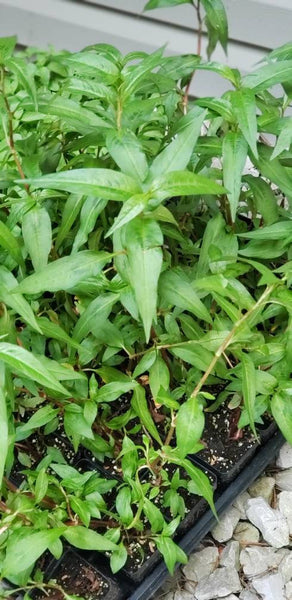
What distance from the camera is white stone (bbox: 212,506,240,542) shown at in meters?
1.22

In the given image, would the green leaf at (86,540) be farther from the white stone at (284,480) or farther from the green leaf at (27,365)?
the white stone at (284,480)

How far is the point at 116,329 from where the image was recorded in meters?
1.07

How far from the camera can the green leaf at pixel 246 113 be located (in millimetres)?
858

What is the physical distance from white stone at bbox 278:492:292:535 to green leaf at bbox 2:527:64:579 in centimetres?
48

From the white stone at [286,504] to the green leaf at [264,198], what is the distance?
514 mm

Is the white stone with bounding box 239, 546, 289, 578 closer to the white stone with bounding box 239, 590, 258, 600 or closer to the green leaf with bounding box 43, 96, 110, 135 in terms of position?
the white stone with bounding box 239, 590, 258, 600

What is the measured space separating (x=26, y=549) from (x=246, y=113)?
621mm

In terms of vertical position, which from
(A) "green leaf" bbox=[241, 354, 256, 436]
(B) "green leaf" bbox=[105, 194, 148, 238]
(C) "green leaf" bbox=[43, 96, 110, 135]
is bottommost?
(A) "green leaf" bbox=[241, 354, 256, 436]

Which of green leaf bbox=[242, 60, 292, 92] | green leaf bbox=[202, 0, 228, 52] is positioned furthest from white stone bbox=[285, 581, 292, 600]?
green leaf bbox=[202, 0, 228, 52]

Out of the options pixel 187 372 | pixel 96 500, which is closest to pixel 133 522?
pixel 96 500

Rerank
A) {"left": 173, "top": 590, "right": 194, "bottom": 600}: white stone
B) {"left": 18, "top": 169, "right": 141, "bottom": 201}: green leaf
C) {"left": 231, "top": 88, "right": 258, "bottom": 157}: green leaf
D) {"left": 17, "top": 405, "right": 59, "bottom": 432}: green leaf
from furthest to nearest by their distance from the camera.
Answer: {"left": 173, "top": 590, "right": 194, "bottom": 600}: white stone
{"left": 17, "top": 405, "right": 59, "bottom": 432}: green leaf
{"left": 231, "top": 88, "right": 258, "bottom": 157}: green leaf
{"left": 18, "top": 169, "right": 141, "bottom": 201}: green leaf

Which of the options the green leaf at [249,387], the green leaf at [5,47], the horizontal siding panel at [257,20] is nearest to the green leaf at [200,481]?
the green leaf at [249,387]

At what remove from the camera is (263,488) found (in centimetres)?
129

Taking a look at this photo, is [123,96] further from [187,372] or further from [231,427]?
[231,427]
